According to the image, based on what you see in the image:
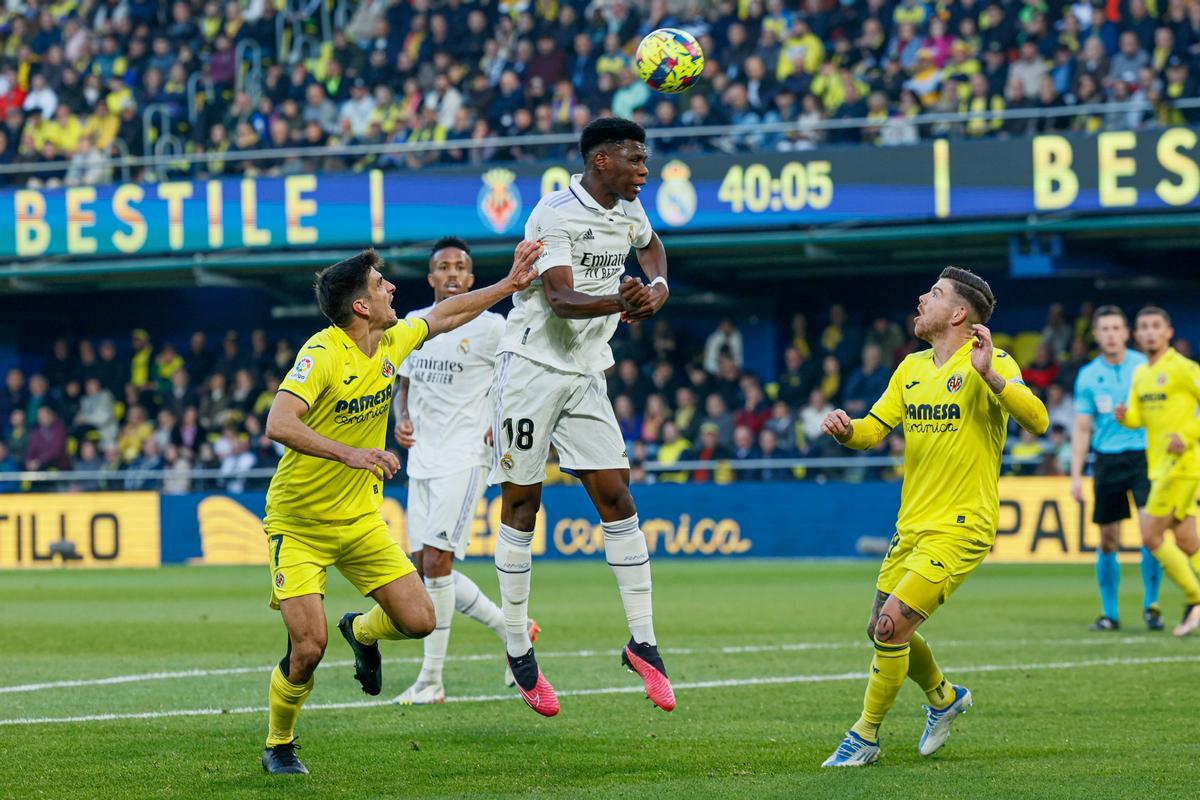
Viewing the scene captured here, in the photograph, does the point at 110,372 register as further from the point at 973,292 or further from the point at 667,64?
the point at 973,292

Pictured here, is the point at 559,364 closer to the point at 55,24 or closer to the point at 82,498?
the point at 82,498

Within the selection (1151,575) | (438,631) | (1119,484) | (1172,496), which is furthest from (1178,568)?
(438,631)

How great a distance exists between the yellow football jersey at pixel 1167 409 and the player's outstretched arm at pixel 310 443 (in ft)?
24.8

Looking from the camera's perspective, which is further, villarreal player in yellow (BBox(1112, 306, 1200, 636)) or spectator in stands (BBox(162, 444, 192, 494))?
spectator in stands (BBox(162, 444, 192, 494))

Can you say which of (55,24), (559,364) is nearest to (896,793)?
(559,364)

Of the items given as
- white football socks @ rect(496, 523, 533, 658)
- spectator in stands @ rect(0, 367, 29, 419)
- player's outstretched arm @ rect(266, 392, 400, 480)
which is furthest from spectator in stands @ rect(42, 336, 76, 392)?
player's outstretched arm @ rect(266, 392, 400, 480)

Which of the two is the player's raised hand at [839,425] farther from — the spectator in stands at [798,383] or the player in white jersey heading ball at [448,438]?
the spectator in stands at [798,383]

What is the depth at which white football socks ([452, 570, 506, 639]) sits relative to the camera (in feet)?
32.6

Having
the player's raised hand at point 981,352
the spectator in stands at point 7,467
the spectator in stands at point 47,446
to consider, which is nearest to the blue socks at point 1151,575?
the player's raised hand at point 981,352

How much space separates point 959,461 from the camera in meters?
7.00

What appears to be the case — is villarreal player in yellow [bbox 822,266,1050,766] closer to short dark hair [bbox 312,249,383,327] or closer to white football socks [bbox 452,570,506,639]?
short dark hair [bbox 312,249,383,327]

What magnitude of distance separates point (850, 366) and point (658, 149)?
435 cm

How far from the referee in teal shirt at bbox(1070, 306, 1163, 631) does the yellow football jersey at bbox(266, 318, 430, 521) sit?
7.17m

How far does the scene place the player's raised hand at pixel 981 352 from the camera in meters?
6.67
